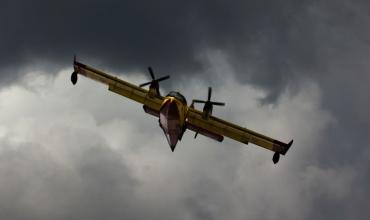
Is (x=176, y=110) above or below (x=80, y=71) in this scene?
below

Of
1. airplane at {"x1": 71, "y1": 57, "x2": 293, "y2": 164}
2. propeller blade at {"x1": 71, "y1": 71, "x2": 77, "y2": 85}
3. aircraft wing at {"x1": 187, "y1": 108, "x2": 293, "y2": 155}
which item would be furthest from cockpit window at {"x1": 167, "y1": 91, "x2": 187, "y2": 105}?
propeller blade at {"x1": 71, "y1": 71, "x2": 77, "y2": 85}

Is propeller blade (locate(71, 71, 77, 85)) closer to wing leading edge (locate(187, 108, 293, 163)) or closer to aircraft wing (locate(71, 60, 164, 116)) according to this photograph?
aircraft wing (locate(71, 60, 164, 116))

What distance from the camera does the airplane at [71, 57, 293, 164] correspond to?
72.8m

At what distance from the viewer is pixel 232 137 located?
81.4 meters

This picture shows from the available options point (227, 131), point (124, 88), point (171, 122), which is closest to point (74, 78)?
point (124, 88)

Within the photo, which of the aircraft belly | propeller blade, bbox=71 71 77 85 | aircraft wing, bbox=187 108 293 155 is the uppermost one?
aircraft wing, bbox=187 108 293 155

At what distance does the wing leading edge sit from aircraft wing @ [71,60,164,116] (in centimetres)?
542

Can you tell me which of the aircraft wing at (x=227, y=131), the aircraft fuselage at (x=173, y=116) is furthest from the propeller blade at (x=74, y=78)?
the aircraft wing at (x=227, y=131)

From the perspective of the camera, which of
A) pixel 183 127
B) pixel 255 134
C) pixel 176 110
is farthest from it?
pixel 255 134

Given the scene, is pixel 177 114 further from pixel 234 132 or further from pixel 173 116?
pixel 234 132

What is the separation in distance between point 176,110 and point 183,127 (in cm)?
563

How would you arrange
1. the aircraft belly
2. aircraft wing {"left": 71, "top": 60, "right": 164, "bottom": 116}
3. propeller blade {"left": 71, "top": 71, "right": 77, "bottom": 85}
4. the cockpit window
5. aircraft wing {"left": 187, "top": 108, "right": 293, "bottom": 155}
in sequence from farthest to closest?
aircraft wing {"left": 187, "top": 108, "right": 293, "bottom": 155}
propeller blade {"left": 71, "top": 71, "right": 77, "bottom": 85}
aircraft wing {"left": 71, "top": 60, "right": 164, "bottom": 116}
the cockpit window
the aircraft belly

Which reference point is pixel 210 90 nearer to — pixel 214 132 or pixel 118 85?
pixel 214 132

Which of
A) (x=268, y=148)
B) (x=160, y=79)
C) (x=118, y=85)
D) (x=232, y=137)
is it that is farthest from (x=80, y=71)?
(x=268, y=148)
